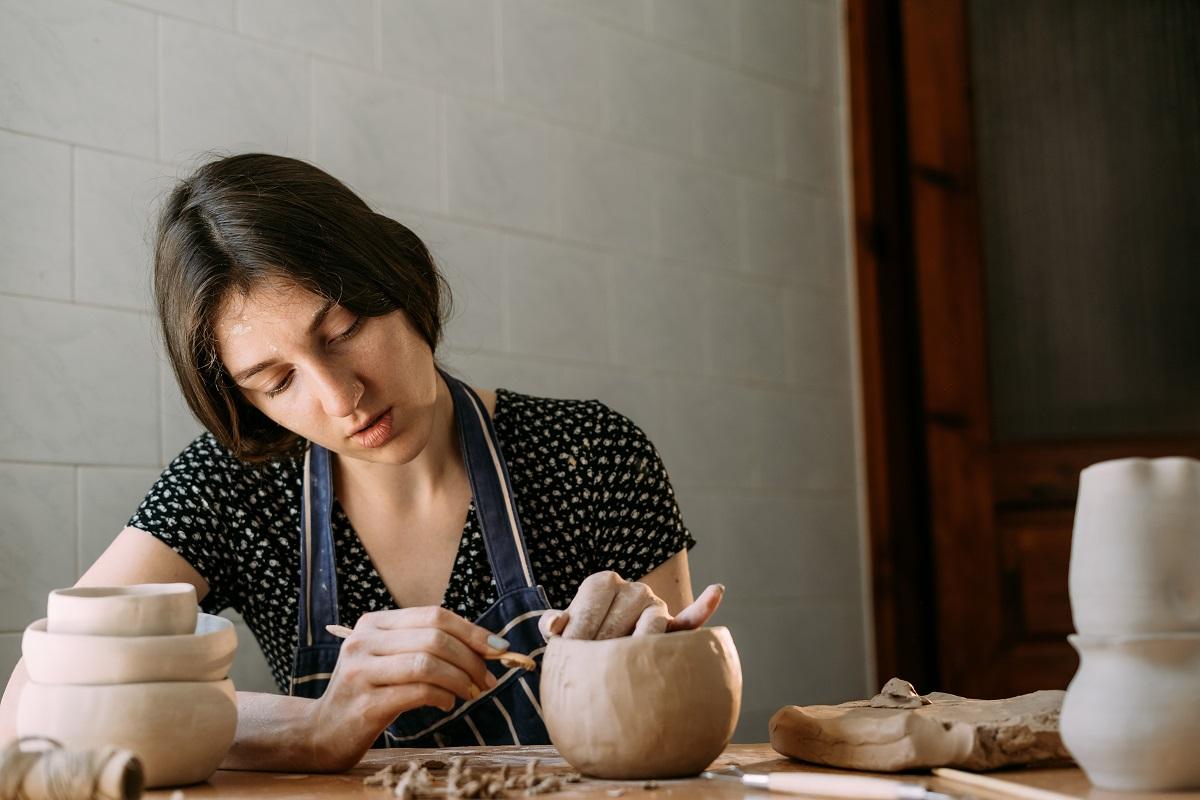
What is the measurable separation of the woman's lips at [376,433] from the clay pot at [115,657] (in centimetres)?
49

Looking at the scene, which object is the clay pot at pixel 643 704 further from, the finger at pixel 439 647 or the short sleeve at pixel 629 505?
the short sleeve at pixel 629 505

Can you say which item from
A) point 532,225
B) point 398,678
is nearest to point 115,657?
point 398,678

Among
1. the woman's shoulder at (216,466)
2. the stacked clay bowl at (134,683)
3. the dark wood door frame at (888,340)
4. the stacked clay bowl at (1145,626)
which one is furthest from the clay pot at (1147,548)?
the dark wood door frame at (888,340)

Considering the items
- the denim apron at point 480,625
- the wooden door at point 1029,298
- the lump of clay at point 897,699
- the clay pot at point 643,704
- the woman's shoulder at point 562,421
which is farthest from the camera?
the wooden door at point 1029,298

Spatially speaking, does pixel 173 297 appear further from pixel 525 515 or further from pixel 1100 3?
pixel 1100 3

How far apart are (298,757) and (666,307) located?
1.72m

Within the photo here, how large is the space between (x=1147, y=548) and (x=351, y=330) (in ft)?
2.88

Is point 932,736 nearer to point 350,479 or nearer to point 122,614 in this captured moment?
point 122,614

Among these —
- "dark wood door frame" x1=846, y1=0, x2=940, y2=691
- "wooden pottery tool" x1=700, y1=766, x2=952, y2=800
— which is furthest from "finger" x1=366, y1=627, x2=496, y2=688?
"dark wood door frame" x1=846, y1=0, x2=940, y2=691

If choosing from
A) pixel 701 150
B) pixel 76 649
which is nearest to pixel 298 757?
pixel 76 649

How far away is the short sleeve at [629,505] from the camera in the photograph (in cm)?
163

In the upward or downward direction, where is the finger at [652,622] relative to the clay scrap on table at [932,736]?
upward

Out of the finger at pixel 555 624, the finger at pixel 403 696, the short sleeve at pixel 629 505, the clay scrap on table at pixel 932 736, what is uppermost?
the short sleeve at pixel 629 505

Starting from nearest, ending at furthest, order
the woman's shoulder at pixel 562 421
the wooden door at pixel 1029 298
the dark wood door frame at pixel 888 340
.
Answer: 1. the woman's shoulder at pixel 562 421
2. the wooden door at pixel 1029 298
3. the dark wood door frame at pixel 888 340
